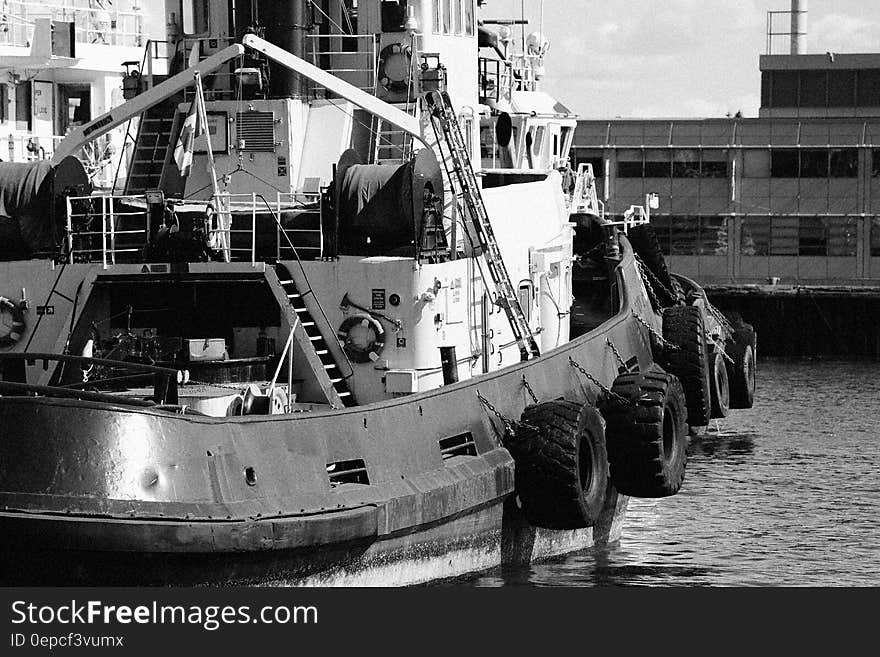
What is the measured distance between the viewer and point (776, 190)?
48469mm

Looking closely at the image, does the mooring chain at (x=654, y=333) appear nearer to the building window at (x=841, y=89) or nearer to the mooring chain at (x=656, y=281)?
the mooring chain at (x=656, y=281)

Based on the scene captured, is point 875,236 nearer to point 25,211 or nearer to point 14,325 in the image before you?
point 25,211

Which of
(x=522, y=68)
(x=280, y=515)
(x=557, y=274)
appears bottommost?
(x=280, y=515)

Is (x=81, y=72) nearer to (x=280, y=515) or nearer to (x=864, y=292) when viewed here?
(x=864, y=292)

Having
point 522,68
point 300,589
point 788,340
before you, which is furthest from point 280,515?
point 788,340

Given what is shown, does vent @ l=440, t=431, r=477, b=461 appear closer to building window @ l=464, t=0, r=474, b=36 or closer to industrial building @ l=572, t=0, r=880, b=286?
building window @ l=464, t=0, r=474, b=36

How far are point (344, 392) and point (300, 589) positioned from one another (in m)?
2.93

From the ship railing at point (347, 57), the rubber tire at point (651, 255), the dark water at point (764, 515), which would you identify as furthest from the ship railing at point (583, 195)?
the ship railing at point (347, 57)

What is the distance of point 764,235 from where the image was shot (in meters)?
48.2

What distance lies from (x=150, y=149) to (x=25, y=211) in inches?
63.9

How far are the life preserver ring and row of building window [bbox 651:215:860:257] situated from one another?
114 ft

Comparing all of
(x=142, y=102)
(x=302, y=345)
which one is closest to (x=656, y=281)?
(x=142, y=102)

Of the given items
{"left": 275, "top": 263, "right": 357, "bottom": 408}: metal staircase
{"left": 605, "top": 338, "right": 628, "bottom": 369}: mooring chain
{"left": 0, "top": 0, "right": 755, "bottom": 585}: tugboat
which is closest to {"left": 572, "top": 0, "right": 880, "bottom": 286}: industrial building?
{"left": 605, "top": 338, "right": 628, "bottom": 369}: mooring chain

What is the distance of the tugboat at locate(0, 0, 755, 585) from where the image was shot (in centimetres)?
1175
